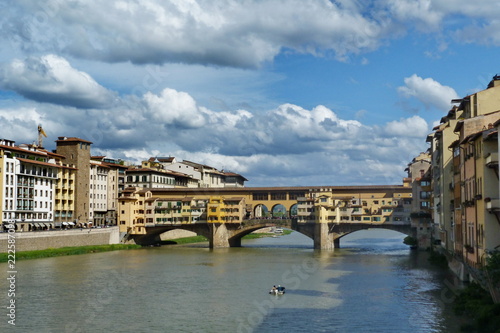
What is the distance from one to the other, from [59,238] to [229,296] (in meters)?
37.5

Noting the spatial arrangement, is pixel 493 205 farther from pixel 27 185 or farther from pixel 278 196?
pixel 278 196

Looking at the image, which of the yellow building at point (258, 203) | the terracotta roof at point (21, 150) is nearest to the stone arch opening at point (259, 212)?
the yellow building at point (258, 203)

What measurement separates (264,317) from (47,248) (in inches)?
1685

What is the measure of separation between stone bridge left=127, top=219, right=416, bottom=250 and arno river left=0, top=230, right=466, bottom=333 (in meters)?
17.9

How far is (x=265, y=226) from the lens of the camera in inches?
3428

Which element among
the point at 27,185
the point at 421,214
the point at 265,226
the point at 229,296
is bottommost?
the point at 229,296

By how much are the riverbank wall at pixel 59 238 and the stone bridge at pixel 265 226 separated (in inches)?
271

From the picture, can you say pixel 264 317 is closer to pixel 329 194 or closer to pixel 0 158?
pixel 0 158

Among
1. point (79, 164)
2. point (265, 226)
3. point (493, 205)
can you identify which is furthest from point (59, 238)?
point (493, 205)

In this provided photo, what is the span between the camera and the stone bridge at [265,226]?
272 ft

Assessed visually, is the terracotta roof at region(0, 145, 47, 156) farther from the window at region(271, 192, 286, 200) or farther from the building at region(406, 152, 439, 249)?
the building at region(406, 152, 439, 249)

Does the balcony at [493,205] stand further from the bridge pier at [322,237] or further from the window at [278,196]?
the window at [278,196]

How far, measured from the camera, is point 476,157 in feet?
105

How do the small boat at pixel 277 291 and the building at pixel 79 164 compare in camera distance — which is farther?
the building at pixel 79 164
